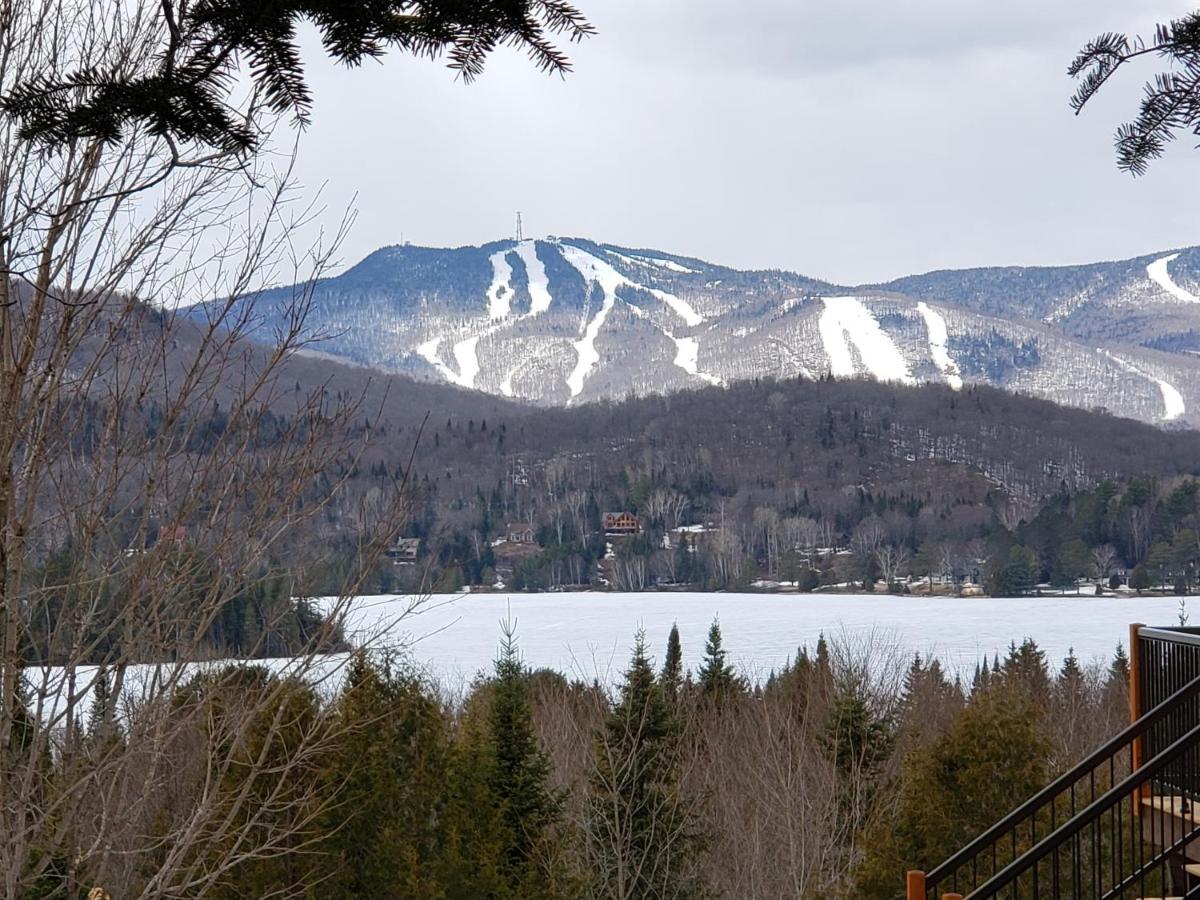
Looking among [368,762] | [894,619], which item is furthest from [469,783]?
[894,619]

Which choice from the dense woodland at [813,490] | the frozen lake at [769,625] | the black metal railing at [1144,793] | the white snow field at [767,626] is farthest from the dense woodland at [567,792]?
the dense woodland at [813,490]

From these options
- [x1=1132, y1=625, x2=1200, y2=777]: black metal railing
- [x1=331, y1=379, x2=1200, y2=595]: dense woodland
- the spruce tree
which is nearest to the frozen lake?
[x1=331, y1=379, x2=1200, y2=595]: dense woodland

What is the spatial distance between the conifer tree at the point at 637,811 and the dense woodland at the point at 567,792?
0.05 metres

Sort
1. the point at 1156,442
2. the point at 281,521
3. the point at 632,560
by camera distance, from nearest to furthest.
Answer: the point at 281,521 < the point at 632,560 < the point at 1156,442

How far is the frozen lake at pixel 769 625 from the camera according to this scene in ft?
235

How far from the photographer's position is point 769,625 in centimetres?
8500

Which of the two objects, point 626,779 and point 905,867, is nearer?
point 905,867

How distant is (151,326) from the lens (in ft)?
23.9

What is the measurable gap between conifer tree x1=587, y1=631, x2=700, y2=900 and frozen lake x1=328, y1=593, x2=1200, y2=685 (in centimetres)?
3661

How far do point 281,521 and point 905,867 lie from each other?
9.63 metres

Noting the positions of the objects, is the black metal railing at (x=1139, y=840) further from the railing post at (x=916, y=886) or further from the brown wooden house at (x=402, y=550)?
the brown wooden house at (x=402, y=550)

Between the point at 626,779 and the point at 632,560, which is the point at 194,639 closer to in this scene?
the point at 626,779

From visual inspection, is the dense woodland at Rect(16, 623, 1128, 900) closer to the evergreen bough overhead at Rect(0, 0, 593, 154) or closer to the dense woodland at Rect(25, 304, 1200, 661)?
the evergreen bough overhead at Rect(0, 0, 593, 154)

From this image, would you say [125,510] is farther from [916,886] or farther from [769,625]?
[769,625]
